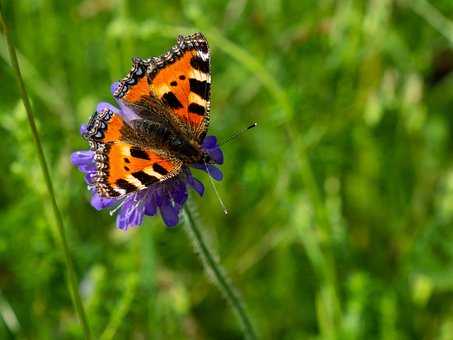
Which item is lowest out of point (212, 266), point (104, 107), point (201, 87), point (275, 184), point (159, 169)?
point (212, 266)

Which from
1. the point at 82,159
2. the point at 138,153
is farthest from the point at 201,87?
the point at 82,159

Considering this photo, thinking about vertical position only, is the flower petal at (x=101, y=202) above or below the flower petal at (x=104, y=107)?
below

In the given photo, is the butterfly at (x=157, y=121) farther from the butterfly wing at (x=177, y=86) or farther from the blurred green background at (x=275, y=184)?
the blurred green background at (x=275, y=184)

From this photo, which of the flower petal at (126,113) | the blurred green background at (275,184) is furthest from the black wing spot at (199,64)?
the blurred green background at (275,184)

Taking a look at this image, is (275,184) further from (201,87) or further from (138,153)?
(138,153)

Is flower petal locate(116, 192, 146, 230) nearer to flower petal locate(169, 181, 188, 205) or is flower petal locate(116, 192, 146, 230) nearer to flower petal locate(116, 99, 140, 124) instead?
flower petal locate(169, 181, 188, 205)

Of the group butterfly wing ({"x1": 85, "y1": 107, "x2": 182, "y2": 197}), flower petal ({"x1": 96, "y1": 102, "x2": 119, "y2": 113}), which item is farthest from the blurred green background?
butterfly wing ({"x1": 85, "y1": 107, "x2": 182, "y2": 197})
